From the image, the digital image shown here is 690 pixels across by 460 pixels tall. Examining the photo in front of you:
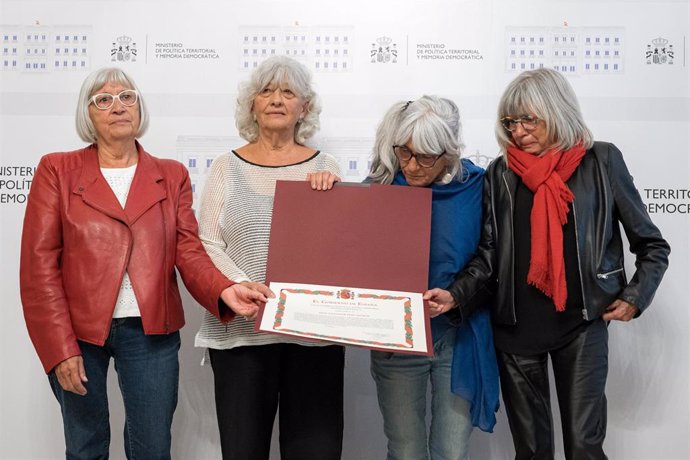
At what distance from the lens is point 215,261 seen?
1.84 meters

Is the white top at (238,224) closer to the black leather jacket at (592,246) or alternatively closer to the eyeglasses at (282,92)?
the eyeglasses at (282,92)

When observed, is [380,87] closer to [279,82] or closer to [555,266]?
[279,82]

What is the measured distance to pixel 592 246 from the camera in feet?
5.95

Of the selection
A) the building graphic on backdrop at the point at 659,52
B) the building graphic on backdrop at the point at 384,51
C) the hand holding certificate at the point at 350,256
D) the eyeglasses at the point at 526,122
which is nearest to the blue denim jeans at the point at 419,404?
the hand holding certificate at the point at 350,256

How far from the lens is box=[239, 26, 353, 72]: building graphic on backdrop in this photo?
2619 millimetres


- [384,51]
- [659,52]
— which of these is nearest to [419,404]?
[384,51]

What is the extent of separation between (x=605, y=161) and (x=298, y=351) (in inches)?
42.0

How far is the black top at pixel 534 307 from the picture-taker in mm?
1832

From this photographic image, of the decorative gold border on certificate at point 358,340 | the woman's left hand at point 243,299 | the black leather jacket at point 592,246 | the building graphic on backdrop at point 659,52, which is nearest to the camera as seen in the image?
the decorative gold border on certificate at point 358,340

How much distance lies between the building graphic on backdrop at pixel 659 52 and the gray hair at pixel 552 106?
97 centimetres

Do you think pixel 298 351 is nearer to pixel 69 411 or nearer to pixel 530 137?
pixel 69 411

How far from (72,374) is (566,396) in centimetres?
143

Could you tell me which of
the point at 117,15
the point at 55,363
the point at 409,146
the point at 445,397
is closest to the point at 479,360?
the point at 445,397

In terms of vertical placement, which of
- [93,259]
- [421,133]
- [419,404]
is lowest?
[419,404]
